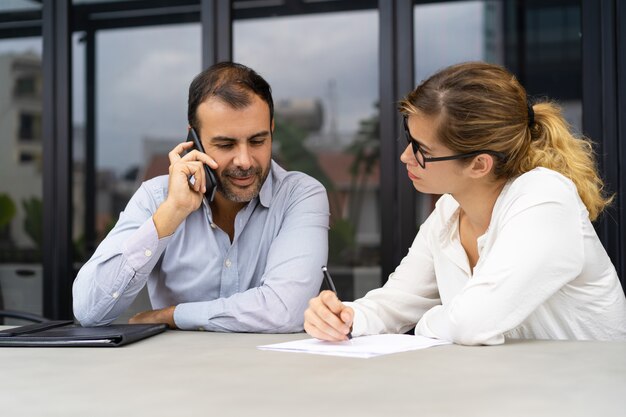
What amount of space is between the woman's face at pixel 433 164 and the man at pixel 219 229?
51 cm

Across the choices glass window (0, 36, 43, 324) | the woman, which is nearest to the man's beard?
the woman

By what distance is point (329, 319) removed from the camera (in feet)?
5.52

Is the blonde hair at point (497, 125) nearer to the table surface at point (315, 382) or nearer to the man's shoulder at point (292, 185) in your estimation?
the table surface at point (315, 382)

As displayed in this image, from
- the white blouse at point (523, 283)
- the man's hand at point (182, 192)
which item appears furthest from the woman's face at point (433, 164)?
the man's hand at point (182, 192)

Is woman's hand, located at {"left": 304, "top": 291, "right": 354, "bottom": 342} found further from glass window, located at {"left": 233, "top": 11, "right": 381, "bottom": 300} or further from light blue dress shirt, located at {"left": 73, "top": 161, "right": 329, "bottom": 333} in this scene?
glass window, located at {"left": 233, "top": 11, "right": 381, "bottom": 300}

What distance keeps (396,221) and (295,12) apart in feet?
11.3

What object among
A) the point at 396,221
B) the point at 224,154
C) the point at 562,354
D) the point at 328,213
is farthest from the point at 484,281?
the point at 396,221

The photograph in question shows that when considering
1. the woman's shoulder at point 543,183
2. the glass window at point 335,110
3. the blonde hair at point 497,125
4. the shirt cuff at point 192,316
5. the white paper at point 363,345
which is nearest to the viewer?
the white paper at point 363,345

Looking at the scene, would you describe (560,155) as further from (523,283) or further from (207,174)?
(207,174)

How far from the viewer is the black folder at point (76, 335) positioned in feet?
5.56

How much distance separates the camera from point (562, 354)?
1459 mm

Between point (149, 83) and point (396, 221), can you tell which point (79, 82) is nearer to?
point (149, 83)

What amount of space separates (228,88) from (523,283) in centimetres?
125

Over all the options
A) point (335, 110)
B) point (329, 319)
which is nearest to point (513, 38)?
point (335, 110)
